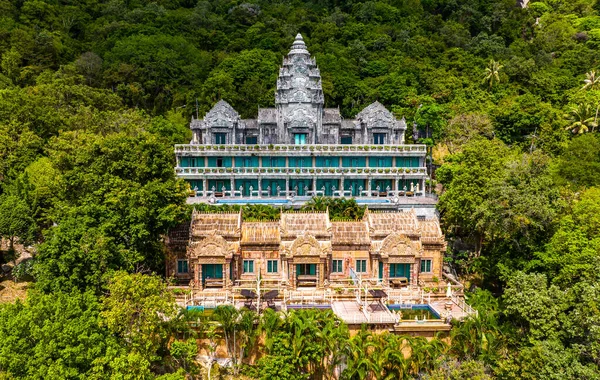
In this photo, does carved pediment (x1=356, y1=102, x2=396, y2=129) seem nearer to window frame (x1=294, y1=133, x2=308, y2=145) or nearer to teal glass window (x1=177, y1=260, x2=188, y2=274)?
window frame (x1=294, y1=133, x2=308, y2=145)

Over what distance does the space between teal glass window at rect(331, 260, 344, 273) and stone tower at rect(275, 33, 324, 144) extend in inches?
964

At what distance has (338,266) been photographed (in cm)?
3494

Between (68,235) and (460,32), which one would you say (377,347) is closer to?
(68,235)

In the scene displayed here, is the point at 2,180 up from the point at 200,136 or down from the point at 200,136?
down

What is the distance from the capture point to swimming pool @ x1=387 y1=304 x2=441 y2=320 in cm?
2965

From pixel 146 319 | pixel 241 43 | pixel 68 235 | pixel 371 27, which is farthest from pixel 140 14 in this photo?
pixel 146 319

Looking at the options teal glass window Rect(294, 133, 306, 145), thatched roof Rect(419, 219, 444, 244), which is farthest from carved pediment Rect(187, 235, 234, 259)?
teal glass window Rect(294, 133, 306, 145)

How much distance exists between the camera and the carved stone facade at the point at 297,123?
56.7 m

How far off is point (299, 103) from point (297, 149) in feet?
23.5

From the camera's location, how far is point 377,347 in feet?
86.0

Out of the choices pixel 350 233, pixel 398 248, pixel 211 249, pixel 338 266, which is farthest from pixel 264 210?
pixel 398 248

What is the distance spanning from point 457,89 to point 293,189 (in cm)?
3600

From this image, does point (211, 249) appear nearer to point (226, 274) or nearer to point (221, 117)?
point (226, 274)

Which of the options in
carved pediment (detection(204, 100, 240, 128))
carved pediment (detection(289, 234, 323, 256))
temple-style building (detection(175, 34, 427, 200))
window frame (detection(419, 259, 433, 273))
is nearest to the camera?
carved pediment (detection(289, 234, 323, 256))
